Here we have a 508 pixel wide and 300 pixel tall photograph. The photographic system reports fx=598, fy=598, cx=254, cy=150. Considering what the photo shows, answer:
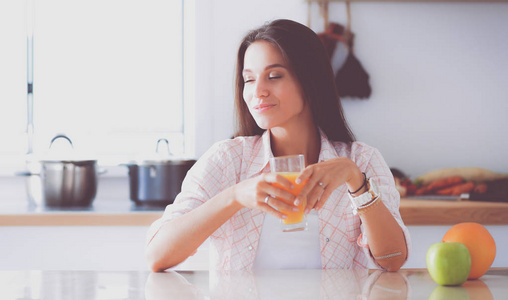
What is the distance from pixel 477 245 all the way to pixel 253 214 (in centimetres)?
57

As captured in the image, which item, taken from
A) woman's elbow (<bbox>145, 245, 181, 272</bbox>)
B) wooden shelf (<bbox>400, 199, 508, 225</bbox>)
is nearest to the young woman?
woman's elbow (<bbox>145, 245, 181, 272</bbox>)

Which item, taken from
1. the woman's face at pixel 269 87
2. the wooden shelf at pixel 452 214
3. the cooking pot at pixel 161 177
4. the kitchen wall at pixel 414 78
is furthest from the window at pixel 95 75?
the woman's face at pixel 269 87

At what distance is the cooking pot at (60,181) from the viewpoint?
8.11 feet

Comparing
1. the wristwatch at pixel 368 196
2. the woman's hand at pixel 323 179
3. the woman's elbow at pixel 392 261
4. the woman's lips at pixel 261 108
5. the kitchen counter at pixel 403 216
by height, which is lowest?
the kitchen counter at pixel 403 216

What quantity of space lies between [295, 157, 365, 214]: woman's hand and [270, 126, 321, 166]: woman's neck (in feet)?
1.18

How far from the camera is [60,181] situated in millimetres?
2482

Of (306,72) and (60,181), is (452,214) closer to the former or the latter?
(306,72)

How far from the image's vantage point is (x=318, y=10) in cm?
287

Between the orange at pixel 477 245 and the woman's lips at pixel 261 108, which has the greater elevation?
the woman's lips at pixel 261 108

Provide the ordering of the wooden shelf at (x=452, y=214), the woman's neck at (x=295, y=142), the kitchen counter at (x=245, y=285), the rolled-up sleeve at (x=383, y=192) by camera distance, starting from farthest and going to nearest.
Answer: the wooden shelf at (x=452, y=214), the woman's neck at (x=295, y=142), the rolled-up sleeve at (x=383, y=192), the kitchen counter at (x=245, y=285)

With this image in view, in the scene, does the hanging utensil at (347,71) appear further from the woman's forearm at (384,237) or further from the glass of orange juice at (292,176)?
the glass of orange juice at (292,176)

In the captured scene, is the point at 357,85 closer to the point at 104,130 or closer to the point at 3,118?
the point at 104,130

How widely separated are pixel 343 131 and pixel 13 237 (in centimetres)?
141

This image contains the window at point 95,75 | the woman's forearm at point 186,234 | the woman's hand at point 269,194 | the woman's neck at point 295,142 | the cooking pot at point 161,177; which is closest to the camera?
the woman's hand at point 269,194
